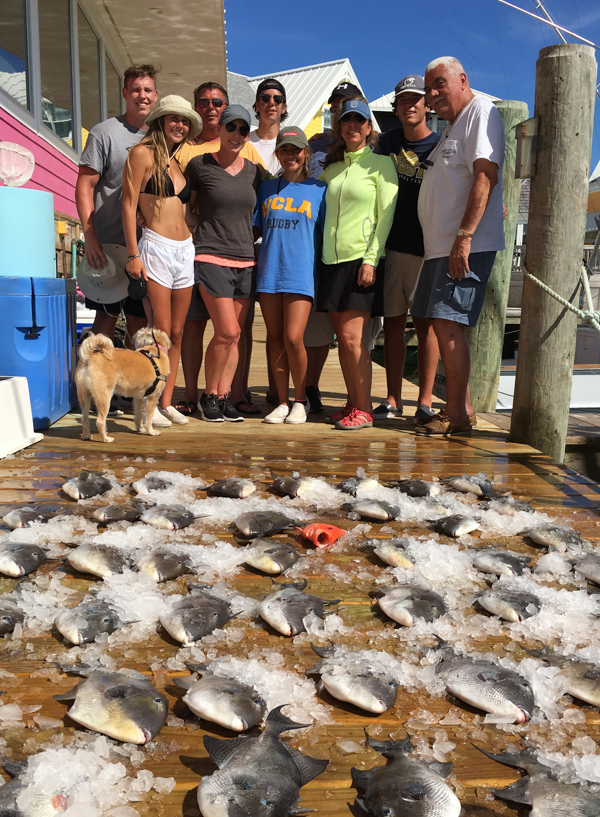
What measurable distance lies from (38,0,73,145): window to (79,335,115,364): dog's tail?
199 inches

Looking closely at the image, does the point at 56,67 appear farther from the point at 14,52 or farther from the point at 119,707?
the point at 119,707

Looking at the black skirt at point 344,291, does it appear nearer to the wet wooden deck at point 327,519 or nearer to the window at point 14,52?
the wet wooden deck at point 327,519

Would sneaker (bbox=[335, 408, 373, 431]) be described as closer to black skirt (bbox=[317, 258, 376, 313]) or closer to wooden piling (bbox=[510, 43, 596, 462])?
black skirt (bbox=[317, 258, 376, 313])

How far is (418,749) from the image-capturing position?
1.64 meters

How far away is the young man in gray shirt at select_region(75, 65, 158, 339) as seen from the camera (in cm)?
488

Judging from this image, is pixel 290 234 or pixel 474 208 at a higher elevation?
pixel 474 208

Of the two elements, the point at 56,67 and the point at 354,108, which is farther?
the point at 56,67

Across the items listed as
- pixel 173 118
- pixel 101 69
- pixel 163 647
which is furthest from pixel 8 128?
pixel 163 647

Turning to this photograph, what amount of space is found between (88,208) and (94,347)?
1317 millimetres

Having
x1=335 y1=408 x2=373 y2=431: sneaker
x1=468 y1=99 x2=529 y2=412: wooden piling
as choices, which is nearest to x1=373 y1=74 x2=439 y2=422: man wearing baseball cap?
x1=335 y1=408 x2=373 y2=431: sneaker

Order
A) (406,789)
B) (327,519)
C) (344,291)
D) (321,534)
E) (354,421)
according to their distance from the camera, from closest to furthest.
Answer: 1. (406,789)
2. (321,534)
3. (327,519)
4. (344,291)
5. (354,421)

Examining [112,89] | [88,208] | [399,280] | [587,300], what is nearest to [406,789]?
[587,300]

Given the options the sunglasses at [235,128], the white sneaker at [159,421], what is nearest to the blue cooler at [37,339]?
the white sneaker at [159,421]

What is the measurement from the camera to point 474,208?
4375mm
